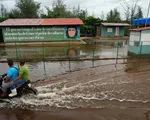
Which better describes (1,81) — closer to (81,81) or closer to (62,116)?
(62,116)

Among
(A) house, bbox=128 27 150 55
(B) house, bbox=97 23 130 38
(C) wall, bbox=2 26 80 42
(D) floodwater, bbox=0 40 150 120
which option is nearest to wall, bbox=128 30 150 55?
(A) house, bbox=128 27 150 55

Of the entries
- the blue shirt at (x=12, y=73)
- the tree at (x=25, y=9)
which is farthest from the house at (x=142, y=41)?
the tree at (x=25, y=9)

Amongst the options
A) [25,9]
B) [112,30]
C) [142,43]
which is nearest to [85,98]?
[142,43]

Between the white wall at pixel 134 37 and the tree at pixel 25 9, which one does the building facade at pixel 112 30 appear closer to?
the white wall at pixel 134 37

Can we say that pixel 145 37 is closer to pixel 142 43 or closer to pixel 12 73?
pixel 142 43

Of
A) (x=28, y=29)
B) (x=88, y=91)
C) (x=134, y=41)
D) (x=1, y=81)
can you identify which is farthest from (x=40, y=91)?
(x=28, y=29)

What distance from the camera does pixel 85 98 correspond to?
6.51 meters

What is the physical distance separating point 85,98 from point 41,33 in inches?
811

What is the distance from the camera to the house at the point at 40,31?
24891 millimetres

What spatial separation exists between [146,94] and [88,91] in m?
2.54

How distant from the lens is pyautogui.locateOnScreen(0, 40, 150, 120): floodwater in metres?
5.28

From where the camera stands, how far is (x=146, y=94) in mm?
6840

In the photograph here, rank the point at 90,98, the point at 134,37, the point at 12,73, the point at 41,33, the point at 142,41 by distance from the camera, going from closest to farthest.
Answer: the point at 12,73
the point at 90,98
the point at 142,41
the point at 134,37
the point at 41,33

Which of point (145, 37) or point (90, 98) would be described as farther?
point (145, 37)
